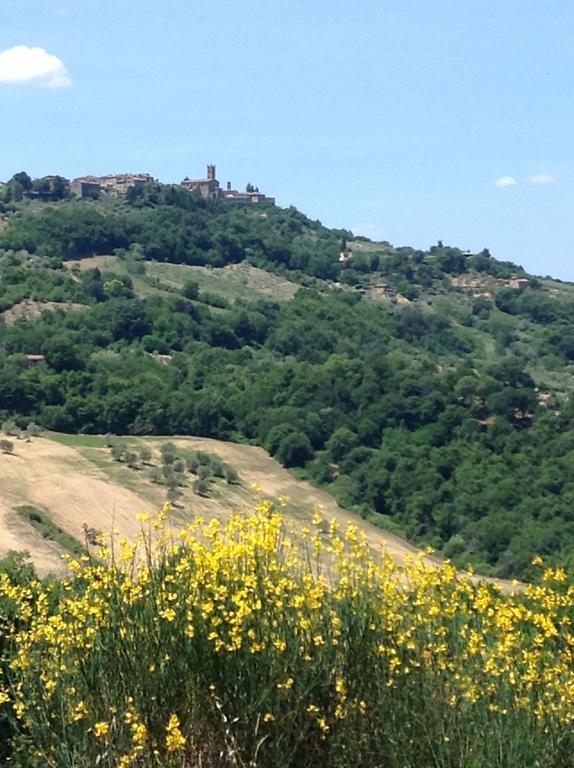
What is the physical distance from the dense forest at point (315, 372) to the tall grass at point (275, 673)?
26130 mm

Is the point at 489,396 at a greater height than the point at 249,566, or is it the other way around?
the point at 249,566

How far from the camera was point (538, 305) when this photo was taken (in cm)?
11106

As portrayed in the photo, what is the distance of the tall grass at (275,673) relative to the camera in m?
6.29

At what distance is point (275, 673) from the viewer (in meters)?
6.39

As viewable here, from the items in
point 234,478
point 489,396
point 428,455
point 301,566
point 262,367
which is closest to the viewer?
point 301,566

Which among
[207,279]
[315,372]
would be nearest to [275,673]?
[315,372]

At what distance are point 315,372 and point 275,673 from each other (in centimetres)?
5842

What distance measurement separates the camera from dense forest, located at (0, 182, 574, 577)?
52.5m

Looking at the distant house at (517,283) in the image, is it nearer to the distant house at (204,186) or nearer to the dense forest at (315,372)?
the dense forest at (315,372)

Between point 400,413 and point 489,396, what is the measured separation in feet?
14.0

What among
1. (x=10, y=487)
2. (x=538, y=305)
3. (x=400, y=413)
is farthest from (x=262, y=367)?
(x=538, y=305)

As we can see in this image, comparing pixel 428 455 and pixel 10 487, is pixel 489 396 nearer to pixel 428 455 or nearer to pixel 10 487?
pixel 428 455

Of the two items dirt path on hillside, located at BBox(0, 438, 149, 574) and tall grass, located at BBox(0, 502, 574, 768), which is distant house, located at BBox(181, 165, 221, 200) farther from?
tall grass, located at BBox(0, 502, 574, 768)

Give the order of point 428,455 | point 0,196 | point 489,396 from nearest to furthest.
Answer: point 428,455
point 489,396
point 0,196
